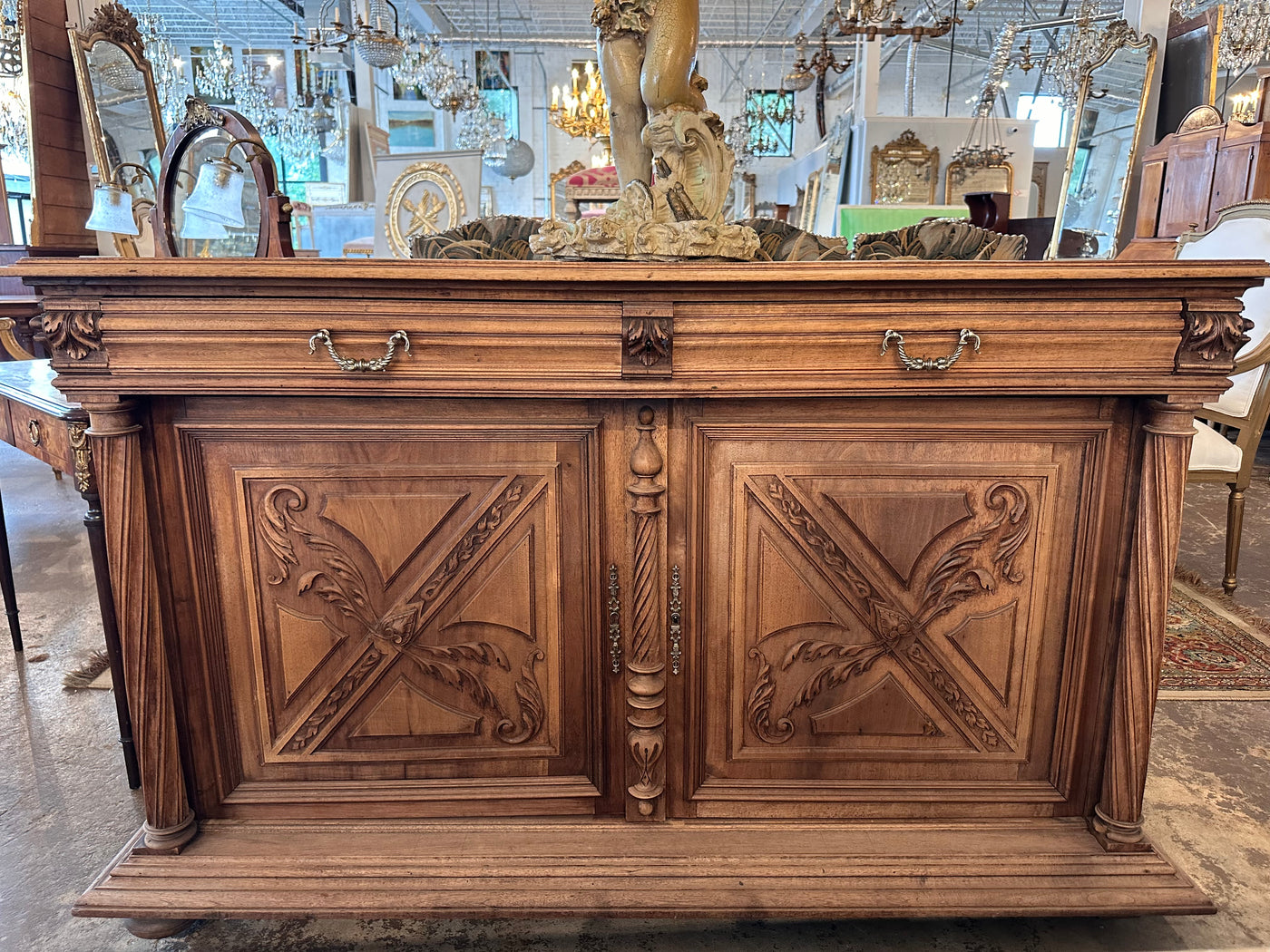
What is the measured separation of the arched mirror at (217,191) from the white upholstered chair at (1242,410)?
281 centimetres

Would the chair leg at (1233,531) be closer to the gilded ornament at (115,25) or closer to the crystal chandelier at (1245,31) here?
the crystal chandelier at (1245,31)

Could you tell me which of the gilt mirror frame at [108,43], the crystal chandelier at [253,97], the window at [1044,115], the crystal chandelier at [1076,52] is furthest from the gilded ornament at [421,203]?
the window at [1044,115]

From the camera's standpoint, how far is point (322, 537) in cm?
134

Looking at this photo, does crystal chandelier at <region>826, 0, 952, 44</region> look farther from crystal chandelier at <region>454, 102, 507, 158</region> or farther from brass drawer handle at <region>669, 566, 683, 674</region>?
brass drawer handle at <region>669, 566, 683, 674</region>

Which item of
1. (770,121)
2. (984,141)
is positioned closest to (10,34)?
(984,141)

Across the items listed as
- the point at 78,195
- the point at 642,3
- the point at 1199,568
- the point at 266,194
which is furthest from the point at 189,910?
the point at 78,195

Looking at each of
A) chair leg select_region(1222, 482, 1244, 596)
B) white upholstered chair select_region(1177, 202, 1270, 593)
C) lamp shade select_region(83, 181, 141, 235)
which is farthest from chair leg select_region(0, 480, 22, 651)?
chair leg select_region(1222, 482, 1244, 596)

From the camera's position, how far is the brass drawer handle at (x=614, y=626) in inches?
52.9

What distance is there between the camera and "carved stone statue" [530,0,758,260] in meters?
1.25

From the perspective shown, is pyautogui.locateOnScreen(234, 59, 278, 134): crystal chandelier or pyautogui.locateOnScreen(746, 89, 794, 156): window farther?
pyautogui.locateOnScreen(746, 89, 794, 156): window

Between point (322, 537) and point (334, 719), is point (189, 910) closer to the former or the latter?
point (334, 719)

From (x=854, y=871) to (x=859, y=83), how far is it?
7.54m

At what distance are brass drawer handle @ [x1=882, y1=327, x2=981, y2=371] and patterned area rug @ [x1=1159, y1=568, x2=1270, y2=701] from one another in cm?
163

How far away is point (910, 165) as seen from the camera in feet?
23.7
